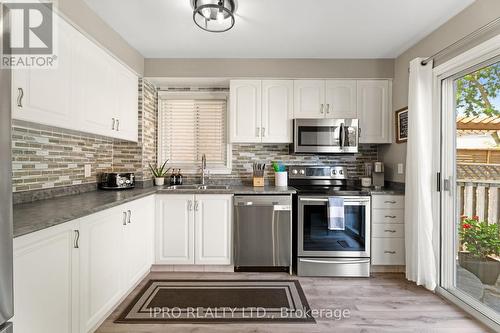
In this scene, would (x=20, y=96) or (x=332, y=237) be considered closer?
(x=20, y=96)

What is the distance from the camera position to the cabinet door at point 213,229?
2.94 m

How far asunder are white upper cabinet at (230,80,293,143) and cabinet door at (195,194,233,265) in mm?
822

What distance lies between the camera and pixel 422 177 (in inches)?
99.7

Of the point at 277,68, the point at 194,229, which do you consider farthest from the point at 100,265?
the point at 277,68

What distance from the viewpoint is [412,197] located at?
264cm

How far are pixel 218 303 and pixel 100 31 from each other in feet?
8.54

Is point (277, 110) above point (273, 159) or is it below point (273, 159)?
above

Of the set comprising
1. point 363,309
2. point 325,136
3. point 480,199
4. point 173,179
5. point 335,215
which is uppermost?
point 325,136

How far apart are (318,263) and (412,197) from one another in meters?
1.16

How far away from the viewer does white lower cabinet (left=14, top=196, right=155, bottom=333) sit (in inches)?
49.1

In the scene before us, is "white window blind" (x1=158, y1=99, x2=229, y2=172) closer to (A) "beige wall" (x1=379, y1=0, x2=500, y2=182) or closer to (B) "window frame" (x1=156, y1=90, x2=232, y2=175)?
(B) "window frame" (x1=156, y1=90, x2=232, y2=175)

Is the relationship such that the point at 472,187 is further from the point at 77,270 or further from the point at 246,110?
the point at 77,270

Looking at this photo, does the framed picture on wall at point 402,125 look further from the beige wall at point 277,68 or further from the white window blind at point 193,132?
the white window blind at point 193,132

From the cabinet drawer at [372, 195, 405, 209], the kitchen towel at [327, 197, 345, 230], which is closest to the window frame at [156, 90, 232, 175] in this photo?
the kitchen towel at [327, 197, 345, 230]
